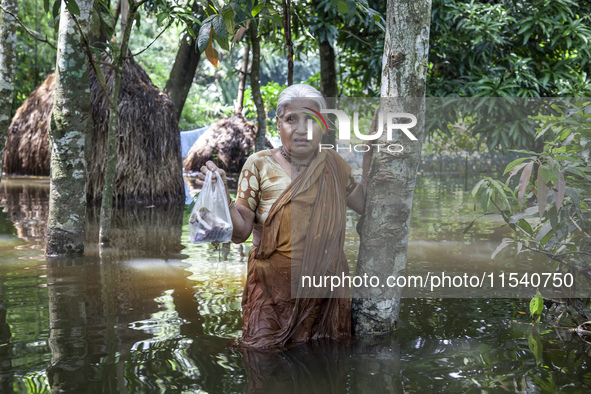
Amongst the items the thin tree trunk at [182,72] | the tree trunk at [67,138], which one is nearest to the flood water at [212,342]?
the tree trunk at [67,138]

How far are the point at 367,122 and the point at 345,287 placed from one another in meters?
1.22

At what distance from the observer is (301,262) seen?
9.46 feet

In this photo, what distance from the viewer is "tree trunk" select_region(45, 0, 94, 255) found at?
512 centimetres

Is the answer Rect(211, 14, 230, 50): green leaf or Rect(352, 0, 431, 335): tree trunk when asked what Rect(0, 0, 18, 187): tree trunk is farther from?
Rect(352, 0, 431, 335): tree trunk

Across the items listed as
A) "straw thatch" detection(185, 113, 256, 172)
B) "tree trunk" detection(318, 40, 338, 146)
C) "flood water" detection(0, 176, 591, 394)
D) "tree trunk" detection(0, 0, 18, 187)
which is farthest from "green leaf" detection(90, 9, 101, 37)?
"straw thatch" detection(185, 113, 256, 172)

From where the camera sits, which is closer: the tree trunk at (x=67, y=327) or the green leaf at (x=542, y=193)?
the tree trunk at (x=67, y=327)

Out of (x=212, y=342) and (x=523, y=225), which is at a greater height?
(x=523, y=225)

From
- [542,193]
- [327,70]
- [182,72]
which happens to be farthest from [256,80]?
[542,193]

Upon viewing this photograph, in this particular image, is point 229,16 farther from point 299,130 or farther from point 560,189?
point 560,189

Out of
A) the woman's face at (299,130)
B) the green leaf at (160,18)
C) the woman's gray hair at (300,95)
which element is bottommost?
the woman's face at (299,130)

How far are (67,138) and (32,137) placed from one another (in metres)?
6.72

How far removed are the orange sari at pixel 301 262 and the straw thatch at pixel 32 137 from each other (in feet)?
29.0

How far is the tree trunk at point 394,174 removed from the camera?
2.90 meters

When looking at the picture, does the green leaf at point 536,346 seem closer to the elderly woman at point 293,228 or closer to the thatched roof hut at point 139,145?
the elderly woman at point 293,228
